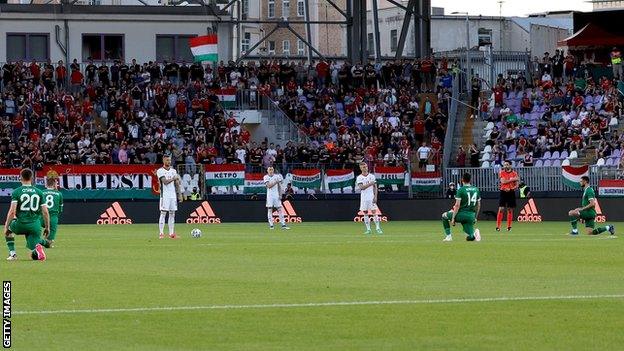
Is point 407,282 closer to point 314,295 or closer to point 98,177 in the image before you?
point 314,295

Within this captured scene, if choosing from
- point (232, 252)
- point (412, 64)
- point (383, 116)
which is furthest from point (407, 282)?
Answer: point (412, 64)

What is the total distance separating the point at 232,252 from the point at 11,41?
130ft

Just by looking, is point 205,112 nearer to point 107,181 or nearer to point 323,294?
point 107,181

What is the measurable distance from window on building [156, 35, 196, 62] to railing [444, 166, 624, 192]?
62.9ft

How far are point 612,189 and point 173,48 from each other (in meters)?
25.4

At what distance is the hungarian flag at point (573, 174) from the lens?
173 ft

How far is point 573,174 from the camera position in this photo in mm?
52938

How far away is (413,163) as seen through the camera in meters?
56.3

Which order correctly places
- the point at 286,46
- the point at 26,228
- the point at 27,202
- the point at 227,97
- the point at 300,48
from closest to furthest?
the point at 27,202 < the point at 26,228 < the point at 227,97 < the point at 300,48 < the point at 286,46

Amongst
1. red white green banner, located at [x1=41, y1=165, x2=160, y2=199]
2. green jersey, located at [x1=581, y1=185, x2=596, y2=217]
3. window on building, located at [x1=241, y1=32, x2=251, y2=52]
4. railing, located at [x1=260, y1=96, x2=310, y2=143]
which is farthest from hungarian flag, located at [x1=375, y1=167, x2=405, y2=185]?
window on building, located at [x1=241, y1=32, x2=251, y2=52]

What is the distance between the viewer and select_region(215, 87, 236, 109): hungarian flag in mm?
63719

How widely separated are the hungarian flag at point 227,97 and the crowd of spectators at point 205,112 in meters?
0.41

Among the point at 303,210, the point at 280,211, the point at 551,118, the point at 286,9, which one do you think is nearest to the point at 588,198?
the point at 280,211

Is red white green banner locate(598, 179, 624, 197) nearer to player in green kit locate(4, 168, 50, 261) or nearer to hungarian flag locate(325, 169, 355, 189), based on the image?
hungarian flag locate(325, 169, 355, 189)
